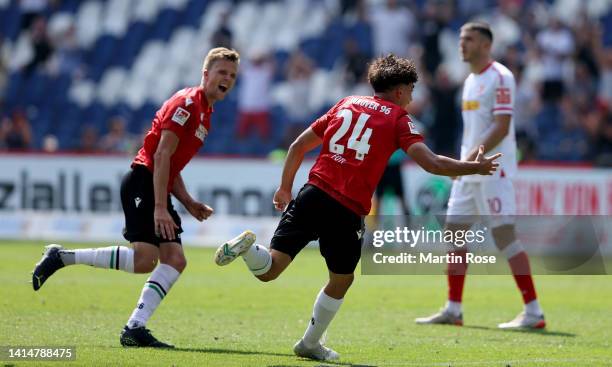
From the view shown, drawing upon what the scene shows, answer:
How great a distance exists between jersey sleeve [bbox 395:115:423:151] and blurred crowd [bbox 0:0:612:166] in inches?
488

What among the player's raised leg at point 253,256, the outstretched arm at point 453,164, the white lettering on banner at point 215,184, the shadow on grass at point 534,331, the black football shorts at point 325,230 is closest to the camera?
the outstretched arm at point 453,164

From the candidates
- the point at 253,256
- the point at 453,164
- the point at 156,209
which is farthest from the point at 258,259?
the point at 453,164

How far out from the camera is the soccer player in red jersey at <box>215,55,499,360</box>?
8.53 m

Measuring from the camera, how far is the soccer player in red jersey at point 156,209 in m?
8.98

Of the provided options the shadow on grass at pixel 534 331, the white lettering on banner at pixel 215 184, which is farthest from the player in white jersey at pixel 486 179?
the white lettering on banner at pixel 215 184

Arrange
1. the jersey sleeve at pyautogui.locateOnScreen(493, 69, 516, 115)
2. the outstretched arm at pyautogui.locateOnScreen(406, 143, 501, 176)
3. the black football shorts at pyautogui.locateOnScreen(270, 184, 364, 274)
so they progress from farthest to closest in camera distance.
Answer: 1. the jersey sleeve at pyautogui.locateOnScreen(493, 69, 516, 115)
2. the black football shorts at pyautogui.locateOnScreen(270, 184, 364, 274)
3. the outstretched arm at pyautogui.locateOnScreen(406, 143, 501, 176)

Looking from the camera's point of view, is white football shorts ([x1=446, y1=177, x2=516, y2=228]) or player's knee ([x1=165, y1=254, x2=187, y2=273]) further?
white football shorts ([x1=446, y1=177, x2=516, y2=228])

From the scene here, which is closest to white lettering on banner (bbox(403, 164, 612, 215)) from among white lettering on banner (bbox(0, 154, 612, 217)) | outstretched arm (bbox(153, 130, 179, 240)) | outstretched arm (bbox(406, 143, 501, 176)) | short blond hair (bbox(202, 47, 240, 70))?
white lettering on banner (bbox(0, 154, 612, 217))

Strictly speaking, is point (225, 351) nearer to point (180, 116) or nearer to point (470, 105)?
point (180, 116)

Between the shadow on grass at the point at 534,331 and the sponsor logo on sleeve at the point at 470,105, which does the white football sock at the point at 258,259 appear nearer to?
the shadow on grass at the point at 534,331

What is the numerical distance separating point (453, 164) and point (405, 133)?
1.55ft

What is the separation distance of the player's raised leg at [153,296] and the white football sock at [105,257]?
0.57ft

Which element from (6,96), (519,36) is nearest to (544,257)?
(519,36)

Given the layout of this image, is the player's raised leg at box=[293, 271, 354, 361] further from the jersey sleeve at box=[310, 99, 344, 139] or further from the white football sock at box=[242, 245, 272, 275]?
the jersey sleeve at box=[310, 99, 344, 139]
